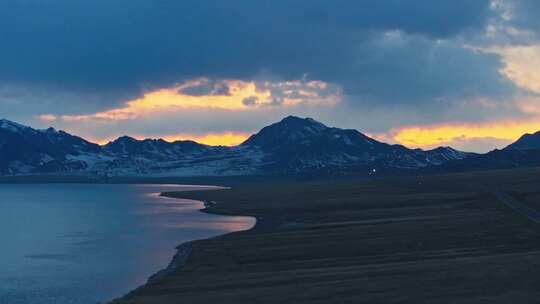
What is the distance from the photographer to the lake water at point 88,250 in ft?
219

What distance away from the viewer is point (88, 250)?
323 feet

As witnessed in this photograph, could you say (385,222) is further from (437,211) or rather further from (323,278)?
(323,278)

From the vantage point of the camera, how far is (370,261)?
67.9m

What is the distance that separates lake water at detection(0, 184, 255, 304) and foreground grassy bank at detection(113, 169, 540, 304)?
5.68 meters

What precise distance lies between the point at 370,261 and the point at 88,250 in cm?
4641

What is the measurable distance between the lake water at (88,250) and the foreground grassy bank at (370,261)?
18.6 feet

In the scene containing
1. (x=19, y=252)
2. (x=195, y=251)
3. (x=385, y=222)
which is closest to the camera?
(x=195, y=251)

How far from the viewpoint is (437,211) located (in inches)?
5064

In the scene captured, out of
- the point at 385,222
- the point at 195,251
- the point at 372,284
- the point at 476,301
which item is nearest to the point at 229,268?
the point at 195,251

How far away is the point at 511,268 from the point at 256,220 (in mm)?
94927

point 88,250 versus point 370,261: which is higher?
point 370,261

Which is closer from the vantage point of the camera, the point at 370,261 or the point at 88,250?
the point at 370,261

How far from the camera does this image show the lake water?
66.6 m

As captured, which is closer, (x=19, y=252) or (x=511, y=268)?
(x=511, y=268)
